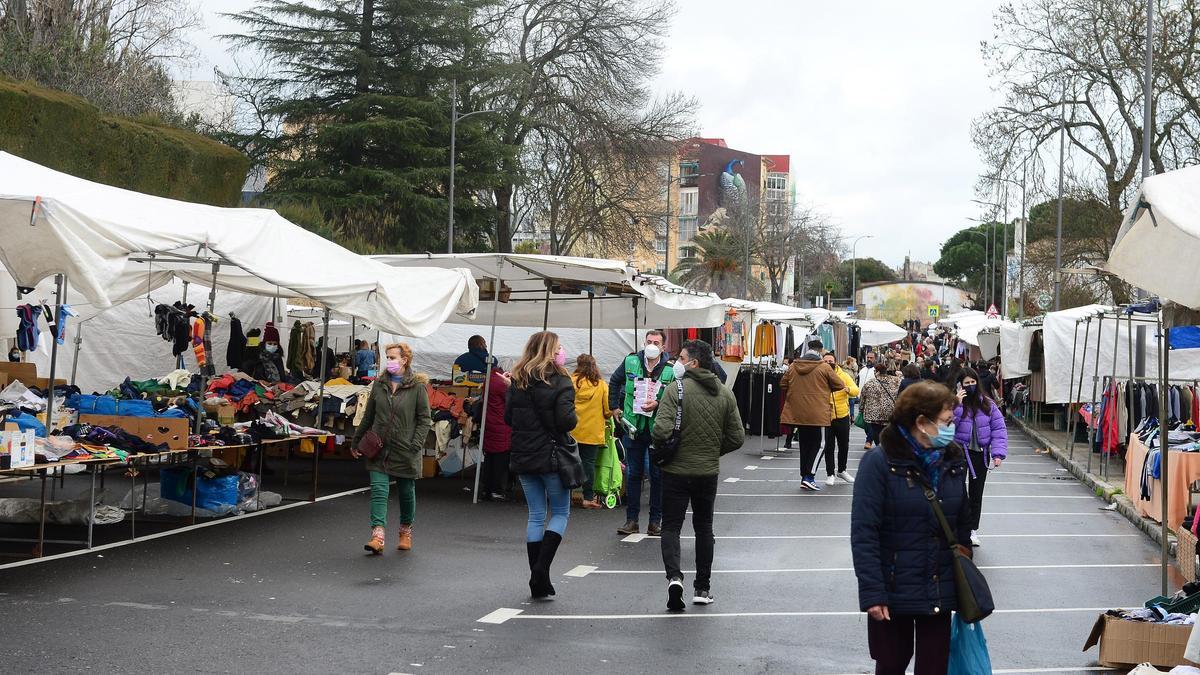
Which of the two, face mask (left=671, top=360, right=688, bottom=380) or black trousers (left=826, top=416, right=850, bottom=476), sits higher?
face mask (left=671, top=360, right=688, bottom=380)

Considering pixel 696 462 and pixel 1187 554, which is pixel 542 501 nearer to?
pixel 696 462

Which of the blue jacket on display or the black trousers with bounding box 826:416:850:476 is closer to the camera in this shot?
the blue jacket on display

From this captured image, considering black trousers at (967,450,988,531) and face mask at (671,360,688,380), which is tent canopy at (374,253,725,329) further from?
black trousers at (967,450,988,531)

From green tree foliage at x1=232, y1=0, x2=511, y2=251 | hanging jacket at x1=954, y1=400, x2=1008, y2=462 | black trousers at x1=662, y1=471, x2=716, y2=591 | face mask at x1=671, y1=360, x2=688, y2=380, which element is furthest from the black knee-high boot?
green tree foliage at x1=232, y1=0, x2=511, y2=251

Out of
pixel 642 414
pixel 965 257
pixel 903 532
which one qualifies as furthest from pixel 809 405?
pixel 965 257

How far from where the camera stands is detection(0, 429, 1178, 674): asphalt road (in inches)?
279

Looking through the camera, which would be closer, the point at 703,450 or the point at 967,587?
the point at 967,587

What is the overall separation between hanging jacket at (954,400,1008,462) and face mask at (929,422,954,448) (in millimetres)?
6096

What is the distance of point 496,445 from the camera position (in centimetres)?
A: 1448

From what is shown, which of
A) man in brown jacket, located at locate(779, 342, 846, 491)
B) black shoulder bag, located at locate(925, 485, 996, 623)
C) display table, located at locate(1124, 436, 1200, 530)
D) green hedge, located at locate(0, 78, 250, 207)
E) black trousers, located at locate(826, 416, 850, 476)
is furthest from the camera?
green hedge, located at locate(0, 78, 250, 207)

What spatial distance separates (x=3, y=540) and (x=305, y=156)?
29695 mm

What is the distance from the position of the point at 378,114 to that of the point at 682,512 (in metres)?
31.6

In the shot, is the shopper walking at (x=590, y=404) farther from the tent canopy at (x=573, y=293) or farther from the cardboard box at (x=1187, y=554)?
the cardboard box at (x=1187, y=554)

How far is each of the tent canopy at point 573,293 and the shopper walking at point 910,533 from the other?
8982mm
